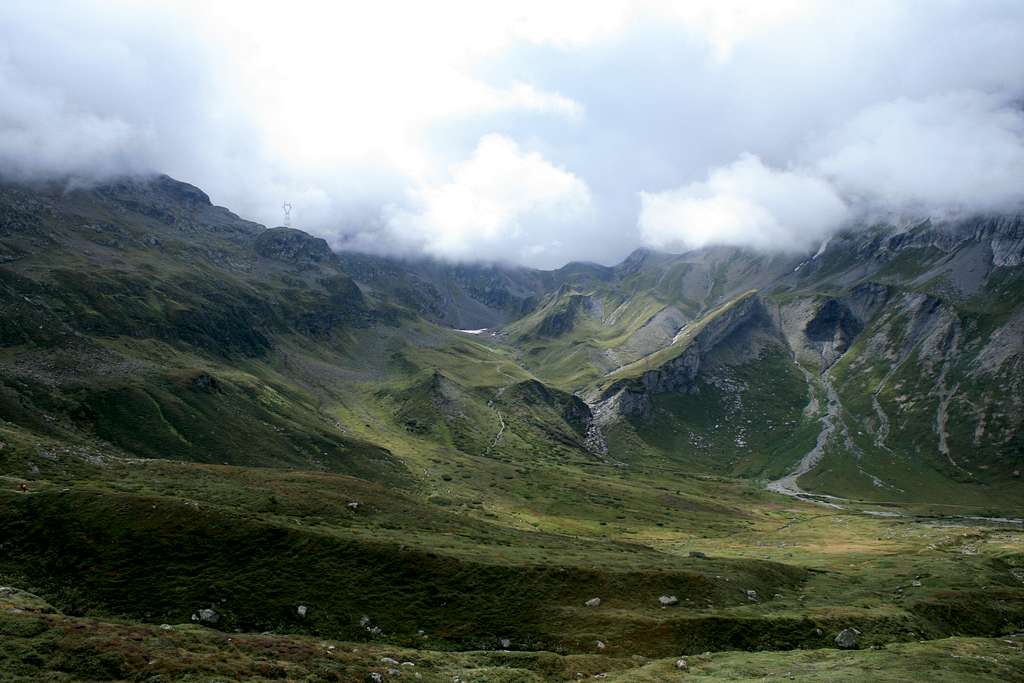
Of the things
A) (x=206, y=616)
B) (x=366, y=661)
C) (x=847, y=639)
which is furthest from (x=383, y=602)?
(x=847, y=639)

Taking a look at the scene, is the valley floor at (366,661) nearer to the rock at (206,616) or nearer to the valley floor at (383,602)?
the valley floor at (383,602)

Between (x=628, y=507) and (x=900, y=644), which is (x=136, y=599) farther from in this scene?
(x=628, y=507)

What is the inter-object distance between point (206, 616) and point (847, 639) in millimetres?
61808

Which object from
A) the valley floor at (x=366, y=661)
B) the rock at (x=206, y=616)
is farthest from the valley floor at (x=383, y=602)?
the rock at (x=206, y=616)

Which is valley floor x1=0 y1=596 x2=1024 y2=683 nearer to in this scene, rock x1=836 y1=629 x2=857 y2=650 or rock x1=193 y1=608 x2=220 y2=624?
rock x1=836 y1=629 x2=857 y2=650

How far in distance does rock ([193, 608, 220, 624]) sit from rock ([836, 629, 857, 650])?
196 ft

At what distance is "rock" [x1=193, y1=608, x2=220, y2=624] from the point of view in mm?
48688

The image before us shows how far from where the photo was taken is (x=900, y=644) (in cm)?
6025

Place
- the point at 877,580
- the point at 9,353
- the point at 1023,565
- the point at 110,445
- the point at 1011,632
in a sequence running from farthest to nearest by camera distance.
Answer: the point at 9,353, the point at 110,445, the point at 1023,565, the point at 877,580, the point at 1011,632

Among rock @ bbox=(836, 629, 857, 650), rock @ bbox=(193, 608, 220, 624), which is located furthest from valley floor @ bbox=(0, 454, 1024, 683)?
→ rock @ bbox=(836, 629, 857, 650)

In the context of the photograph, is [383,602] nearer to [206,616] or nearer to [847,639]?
[206,616]

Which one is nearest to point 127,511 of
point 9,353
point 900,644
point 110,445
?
point 900,644

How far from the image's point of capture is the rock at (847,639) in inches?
2377

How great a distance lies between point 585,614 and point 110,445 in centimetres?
12660
